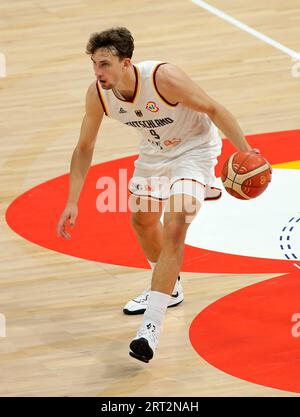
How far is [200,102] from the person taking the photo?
8.02 metres

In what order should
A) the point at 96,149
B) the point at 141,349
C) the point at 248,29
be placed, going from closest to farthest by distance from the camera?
the point at 141,349 → the point at 96,149 → the point at 248,29

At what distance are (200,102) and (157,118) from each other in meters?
0.36

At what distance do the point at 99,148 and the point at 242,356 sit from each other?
14.1ft

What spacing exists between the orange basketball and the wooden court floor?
1038 millimetres

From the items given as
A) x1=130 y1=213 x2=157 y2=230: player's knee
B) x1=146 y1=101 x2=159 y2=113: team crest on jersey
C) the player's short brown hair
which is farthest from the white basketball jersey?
x1=130 y1=213 x2=157 y2=230: player's knee

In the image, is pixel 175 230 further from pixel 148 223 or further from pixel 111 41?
pixel 111 41

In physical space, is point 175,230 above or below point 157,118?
below

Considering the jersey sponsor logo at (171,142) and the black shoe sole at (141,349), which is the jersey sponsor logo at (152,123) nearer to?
the jersey sponsor logo at (171,142)

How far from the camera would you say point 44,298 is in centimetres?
911

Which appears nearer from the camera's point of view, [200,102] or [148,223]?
[200,102]

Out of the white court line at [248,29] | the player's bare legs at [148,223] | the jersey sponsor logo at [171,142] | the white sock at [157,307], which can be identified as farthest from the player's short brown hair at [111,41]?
the white court line at [248,29]

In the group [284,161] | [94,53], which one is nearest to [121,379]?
[94,53]

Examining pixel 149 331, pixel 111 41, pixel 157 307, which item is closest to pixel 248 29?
pixel 111 41

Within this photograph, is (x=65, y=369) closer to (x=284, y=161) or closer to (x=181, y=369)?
(x=181, y=369)
